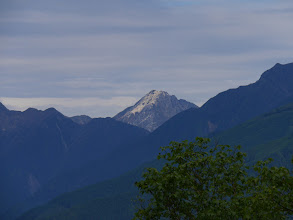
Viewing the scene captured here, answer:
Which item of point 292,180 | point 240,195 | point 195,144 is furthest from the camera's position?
point 195,144

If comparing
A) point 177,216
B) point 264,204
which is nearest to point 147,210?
point 177,216

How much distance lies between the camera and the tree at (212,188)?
1901 inches

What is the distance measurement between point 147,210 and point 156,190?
3293mm

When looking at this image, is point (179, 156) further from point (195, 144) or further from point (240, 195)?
point (240, 195)

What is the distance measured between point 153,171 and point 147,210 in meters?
4.56

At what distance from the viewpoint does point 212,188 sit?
50.5 meters

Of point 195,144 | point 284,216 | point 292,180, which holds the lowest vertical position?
point 284,216

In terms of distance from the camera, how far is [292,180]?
47250 mm

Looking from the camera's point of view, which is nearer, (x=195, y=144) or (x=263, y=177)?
(x=263, y=177)

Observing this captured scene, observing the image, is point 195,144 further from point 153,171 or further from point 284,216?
point 284,216

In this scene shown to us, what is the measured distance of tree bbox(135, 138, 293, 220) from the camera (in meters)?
48.3

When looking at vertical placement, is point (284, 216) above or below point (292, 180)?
below

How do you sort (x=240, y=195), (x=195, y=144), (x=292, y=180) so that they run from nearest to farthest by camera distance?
(x=292, y=180) < (x=240, y=195) < (x=195, y=144)

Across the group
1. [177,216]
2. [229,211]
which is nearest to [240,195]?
[229,211]
